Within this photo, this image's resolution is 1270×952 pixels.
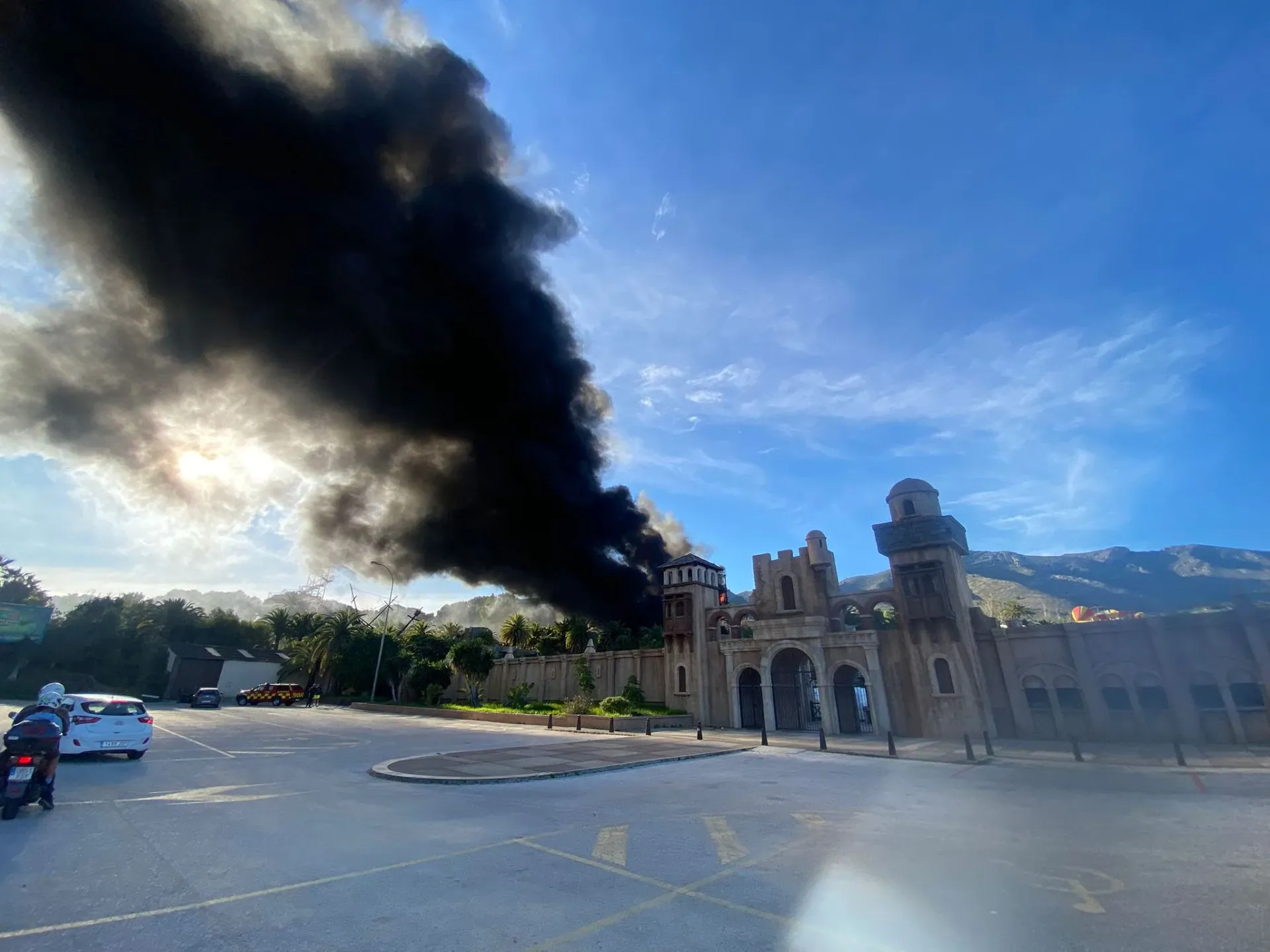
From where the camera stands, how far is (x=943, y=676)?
86.2ft

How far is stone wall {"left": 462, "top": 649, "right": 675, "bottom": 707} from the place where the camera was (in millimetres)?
37531

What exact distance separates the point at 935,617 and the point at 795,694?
852cm

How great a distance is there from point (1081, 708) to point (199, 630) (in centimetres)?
8815

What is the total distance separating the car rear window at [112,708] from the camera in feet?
41.4

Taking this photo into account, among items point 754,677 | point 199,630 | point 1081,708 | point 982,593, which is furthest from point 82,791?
point 982,593

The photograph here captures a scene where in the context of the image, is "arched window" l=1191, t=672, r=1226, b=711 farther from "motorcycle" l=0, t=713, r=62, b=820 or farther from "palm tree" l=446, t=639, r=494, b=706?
"palm tree" l=446, t=639, r=494, b=706

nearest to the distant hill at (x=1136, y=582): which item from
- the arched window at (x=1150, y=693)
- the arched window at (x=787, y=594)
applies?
the arched window at (x=787, y=594)

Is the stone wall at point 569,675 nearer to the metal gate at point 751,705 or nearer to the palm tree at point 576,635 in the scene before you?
the metal gate at point 751,705

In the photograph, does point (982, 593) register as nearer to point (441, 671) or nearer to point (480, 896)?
point (441, 671)

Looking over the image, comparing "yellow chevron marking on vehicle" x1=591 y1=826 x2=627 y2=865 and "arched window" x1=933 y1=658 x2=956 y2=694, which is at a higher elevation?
"arched window" x1=933 y1=658 x2=956 y2=694

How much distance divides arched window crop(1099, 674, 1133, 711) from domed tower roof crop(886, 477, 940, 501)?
1055 cm

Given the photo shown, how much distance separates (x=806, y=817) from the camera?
8.61m

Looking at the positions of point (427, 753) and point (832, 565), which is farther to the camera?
point (832, 565)

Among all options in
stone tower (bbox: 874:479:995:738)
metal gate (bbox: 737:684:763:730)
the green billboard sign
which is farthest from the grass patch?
the green billboard sign
